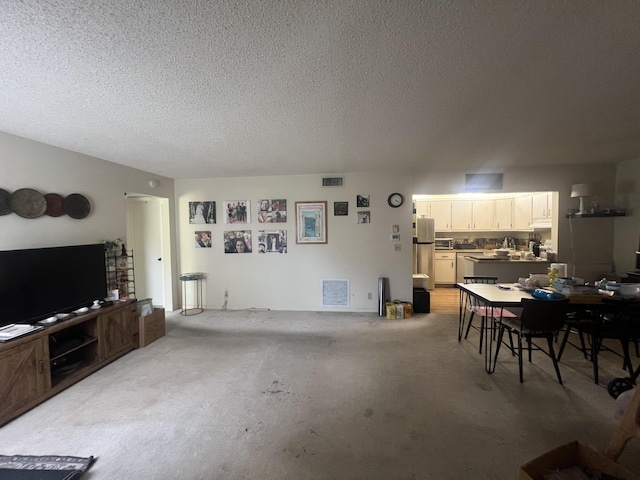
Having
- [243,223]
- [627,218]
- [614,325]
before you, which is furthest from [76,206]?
[627,218]

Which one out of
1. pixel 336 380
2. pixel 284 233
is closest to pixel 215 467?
pixel 336 380

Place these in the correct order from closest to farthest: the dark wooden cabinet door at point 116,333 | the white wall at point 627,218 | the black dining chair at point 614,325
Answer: the black dining chair at point 614,325
the dark wooden cabinet door at point 116,333
the white wall at point 627,218

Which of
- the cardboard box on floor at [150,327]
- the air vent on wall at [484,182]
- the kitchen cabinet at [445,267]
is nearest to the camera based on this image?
the cardboard box on floor at [150,327]

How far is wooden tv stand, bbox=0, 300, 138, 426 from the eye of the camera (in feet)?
6.74

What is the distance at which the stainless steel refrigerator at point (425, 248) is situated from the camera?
6035 mm

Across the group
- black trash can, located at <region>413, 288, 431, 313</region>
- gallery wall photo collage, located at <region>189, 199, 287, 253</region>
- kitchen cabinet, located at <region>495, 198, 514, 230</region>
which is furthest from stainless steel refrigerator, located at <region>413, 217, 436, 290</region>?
gallery wall photo collage, located at <region>189, 199, 287, 253</region>

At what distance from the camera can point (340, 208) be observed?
4609 mm

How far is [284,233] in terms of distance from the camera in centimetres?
473

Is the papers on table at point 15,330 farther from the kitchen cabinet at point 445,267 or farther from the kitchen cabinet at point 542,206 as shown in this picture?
the kitchen cabinet at point 542,206

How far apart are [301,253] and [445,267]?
12.9 feet

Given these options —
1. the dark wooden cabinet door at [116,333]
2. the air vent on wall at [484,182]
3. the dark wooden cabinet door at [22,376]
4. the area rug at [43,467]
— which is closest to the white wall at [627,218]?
the air vent on wall at [484,182]

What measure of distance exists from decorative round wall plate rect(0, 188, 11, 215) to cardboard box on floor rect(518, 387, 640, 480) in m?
4.25

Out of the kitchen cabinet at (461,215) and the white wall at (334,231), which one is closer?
the white wall at (334,231)

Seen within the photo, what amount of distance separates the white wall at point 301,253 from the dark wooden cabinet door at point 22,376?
2.73 meters
